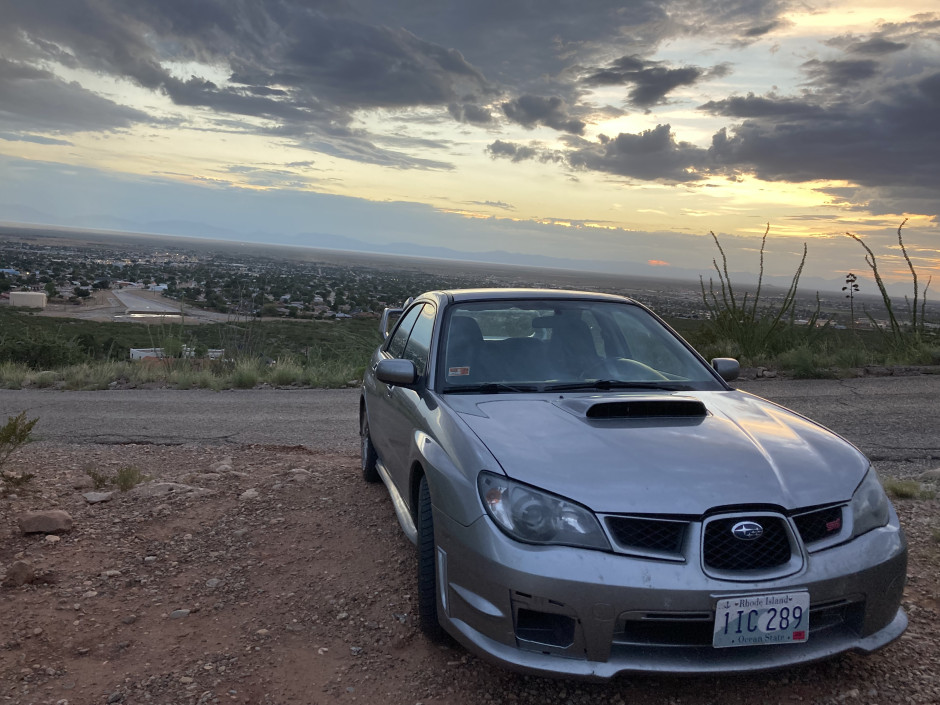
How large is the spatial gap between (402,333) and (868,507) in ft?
Result: 10.5

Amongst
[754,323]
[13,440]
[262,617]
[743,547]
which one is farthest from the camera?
[754,323]

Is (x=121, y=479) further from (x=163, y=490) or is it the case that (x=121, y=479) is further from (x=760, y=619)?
(x=760, y=619)

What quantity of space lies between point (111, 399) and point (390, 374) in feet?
27.1

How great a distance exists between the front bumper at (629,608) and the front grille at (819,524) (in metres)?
0.07

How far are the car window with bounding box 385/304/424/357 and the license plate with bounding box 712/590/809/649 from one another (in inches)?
116

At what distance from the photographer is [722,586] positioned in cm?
235

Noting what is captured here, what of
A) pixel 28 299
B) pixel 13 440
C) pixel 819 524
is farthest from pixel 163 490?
pixel 28 299

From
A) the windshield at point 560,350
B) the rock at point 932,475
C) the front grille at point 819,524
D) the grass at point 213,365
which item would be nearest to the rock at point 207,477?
the windshield at point 560,350

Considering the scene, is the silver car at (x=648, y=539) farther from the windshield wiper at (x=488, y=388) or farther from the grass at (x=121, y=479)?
the grass at (x=121, y=479)

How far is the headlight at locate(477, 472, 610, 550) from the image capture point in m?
2.46

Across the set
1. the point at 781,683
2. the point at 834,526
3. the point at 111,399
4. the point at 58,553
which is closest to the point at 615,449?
the point at 834,526

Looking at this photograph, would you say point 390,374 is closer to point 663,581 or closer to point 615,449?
point 615,449

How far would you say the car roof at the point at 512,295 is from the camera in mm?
4281

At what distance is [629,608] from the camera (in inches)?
92.0
